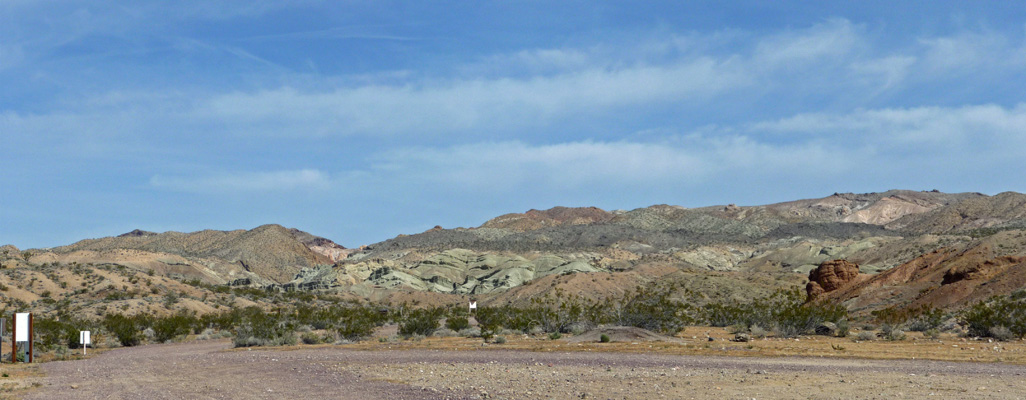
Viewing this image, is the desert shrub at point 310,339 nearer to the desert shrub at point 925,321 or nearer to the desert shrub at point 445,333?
the desert shrub at point 445,333

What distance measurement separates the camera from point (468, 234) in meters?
177

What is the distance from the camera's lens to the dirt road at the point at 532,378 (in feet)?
47.3

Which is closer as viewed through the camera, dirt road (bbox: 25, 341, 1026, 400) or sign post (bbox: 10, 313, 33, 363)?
dirt road (bbox: 25, 341, 1026, 400)

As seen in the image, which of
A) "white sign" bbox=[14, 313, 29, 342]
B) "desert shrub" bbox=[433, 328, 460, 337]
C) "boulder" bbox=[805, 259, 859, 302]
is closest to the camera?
"white sign" bbox=[14, 313, 29, 342]

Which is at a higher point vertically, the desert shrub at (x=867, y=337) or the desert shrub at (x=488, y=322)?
the desert shrub at (x=488, y=322)

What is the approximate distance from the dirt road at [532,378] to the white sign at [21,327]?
940 mm

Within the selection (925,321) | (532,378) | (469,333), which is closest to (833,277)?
(925,321)

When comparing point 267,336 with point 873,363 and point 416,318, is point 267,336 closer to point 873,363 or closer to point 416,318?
point 416,318

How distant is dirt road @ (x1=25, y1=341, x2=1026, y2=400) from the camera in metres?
14.4

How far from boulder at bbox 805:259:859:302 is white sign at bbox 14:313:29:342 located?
158ft

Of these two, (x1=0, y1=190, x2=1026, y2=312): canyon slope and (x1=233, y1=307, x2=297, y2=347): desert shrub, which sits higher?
(x1=0, y1=190, x2=1026, y2=312): canyon slope

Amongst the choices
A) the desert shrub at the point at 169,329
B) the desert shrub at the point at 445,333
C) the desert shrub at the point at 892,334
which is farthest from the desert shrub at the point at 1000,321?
the desert shrub at the point at 169,329

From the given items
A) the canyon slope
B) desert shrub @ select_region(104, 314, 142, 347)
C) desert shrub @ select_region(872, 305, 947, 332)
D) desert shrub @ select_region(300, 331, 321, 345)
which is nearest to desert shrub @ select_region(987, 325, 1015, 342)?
desert shrub @ select_region(872, 305, 947, 332)

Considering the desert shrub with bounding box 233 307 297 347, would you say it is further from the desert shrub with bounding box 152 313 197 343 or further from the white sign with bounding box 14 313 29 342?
the white sign with bounding box 14 313 29 342
